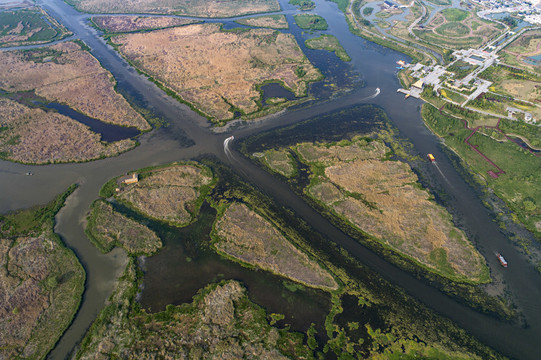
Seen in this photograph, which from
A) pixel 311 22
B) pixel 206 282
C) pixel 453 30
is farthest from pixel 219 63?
pixel 453 30

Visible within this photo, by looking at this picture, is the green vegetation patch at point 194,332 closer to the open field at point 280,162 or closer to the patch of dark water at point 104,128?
Result: the open field at point 280,162

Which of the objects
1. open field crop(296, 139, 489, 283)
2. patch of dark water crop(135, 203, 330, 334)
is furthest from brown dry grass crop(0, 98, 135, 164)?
open field crop(296, 139, 489, 283)

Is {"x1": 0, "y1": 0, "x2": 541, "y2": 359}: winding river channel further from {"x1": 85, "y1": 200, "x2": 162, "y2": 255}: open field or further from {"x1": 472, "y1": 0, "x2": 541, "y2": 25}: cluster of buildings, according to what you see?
{"x1": 472, "y1": 0, "x2": 541, "y2": 25}: cluster of buildings

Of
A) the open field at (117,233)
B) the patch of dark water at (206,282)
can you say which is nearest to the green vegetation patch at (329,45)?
the patch of dark water at (206,282)

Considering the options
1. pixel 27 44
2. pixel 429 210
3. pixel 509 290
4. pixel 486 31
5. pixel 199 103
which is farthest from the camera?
pixel 486 31

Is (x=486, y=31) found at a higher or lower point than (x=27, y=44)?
higher

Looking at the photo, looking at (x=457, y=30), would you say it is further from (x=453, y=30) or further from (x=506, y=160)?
(x=506, y=160)

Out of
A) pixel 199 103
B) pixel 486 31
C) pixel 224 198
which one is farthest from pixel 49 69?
pixel 486 31

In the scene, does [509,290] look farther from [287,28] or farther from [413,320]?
[287,28]
